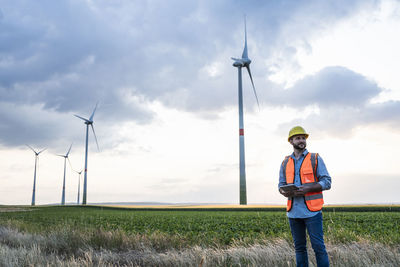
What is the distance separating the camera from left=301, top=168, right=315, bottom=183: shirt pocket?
600cm

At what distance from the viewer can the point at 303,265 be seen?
20.8 feet

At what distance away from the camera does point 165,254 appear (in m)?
9.72

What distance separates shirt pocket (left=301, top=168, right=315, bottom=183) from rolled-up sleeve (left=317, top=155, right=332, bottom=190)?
0.12m

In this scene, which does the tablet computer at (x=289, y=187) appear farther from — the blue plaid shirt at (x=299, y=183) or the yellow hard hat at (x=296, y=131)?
the yellow hard hat at (x=296, y=131)

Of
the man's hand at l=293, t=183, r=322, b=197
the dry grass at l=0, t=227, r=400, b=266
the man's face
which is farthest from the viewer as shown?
the dry grass at l=0, t=227, r=400, b=266

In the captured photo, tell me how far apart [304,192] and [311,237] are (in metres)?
0.83

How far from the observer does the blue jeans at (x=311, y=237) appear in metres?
5.93

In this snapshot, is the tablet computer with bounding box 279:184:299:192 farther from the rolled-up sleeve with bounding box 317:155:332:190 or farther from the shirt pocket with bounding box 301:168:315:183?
the rolled-up sleeve with bounding box 317:155:332:190

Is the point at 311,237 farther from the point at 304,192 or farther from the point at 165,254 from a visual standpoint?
the point at 165,254

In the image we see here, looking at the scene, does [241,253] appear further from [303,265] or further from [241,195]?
[241,195]

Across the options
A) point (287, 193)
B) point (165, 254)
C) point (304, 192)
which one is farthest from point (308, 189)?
point (165, 254)

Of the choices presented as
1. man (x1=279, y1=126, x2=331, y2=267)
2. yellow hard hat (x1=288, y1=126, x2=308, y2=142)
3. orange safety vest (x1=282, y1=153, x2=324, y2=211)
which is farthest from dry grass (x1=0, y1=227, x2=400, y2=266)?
yellow hard hat (x1=288, y1=126, x2=308, y2=142)

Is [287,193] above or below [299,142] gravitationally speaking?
below

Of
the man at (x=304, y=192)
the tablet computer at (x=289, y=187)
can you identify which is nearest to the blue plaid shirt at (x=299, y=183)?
the man at (x=304, y=192)
